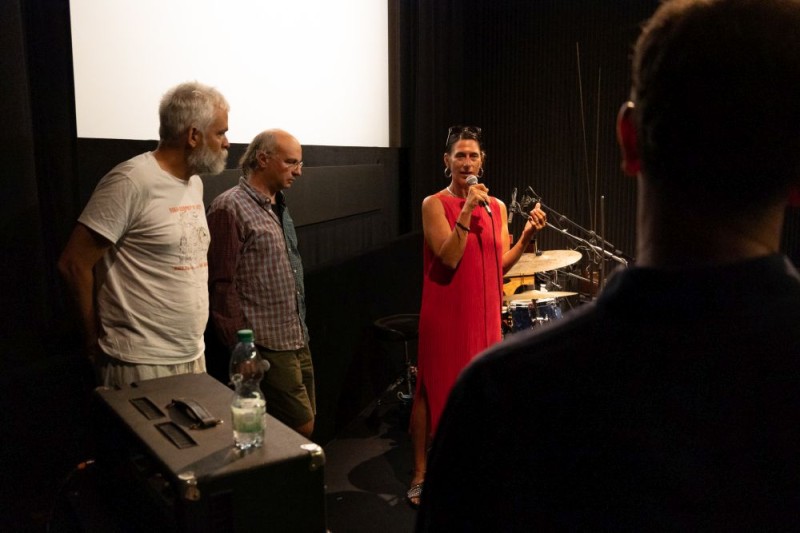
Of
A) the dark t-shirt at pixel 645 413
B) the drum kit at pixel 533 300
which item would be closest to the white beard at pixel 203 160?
the drum kit at pixel 533 300

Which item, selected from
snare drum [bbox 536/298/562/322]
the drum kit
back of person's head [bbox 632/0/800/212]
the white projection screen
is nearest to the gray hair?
the white projection screen

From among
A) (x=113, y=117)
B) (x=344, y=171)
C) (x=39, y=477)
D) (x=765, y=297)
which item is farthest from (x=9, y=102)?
(x=344, y=171)

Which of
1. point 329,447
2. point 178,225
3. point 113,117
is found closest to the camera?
point 178,225

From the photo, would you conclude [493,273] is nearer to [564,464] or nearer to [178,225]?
[178,225]

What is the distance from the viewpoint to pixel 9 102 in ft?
6.58

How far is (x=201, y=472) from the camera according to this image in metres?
1.42

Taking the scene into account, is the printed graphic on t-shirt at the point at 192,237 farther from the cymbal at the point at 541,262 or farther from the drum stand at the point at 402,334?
the cymbal at the point at 541,262

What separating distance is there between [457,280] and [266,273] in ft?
2.44

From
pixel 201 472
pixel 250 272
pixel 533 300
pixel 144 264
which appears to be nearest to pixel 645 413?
pixel 201 472

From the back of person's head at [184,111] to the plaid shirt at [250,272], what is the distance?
16.1 inches

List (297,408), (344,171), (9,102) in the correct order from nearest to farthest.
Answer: (9,102)
(297,408)
(344,171)

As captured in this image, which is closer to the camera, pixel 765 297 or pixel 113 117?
pixel 765 297

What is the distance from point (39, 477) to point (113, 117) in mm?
1224

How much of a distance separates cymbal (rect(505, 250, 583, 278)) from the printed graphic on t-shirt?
2.09 metres
